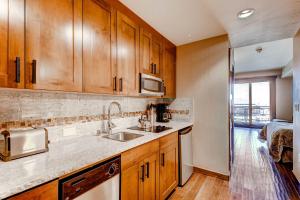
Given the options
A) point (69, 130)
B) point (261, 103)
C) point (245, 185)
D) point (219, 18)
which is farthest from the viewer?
point (261, 103)

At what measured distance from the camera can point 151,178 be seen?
5.35 feet

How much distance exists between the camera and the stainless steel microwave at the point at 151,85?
77.4 inches

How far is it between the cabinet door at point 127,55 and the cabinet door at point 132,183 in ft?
2.58

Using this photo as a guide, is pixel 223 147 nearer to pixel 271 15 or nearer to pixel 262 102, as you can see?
pixel 271 15

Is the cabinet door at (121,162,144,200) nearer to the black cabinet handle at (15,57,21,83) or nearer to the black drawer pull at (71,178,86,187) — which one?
the black drawer pull at (71,178,86,187)

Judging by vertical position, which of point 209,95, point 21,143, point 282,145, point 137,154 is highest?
point 209,95

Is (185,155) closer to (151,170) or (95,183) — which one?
(151,170)

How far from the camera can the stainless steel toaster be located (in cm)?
95

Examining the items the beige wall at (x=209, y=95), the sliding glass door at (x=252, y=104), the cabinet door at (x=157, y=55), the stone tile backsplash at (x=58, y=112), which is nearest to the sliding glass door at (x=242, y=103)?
the sliding glass door at (x=252, y=104)

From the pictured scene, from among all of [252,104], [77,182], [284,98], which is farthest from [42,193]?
[252,104]

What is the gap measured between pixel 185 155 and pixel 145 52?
1653 millimetres

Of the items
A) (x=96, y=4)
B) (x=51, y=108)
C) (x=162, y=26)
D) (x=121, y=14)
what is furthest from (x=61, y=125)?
(x=162, y=26)

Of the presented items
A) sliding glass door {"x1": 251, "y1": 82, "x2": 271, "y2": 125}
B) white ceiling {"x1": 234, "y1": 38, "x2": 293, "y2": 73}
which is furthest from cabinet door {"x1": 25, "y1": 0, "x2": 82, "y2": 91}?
sliding glass door {"x1": 251, "y1": 82, "x2": 271, "y2": 125}

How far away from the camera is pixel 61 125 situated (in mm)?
1456
